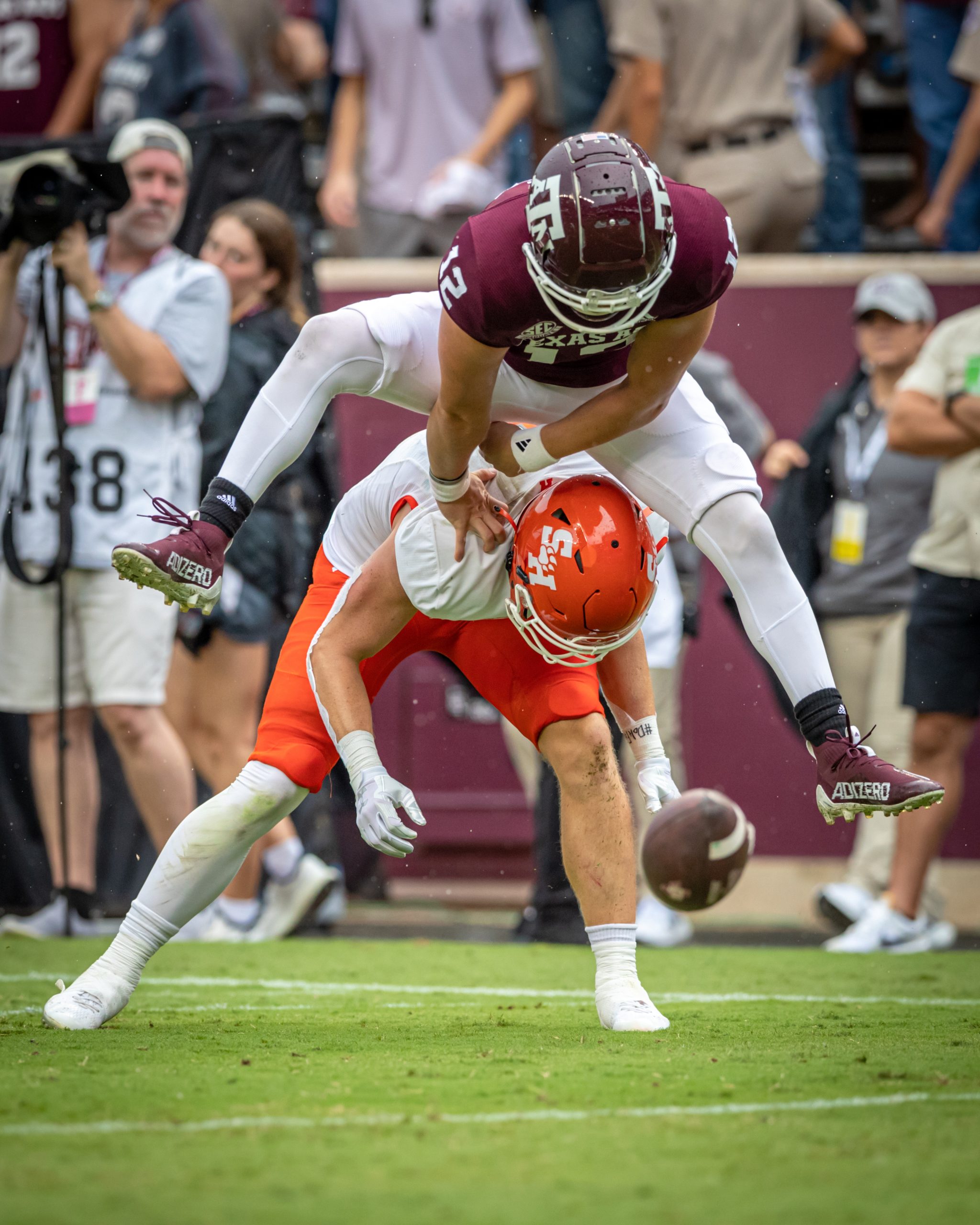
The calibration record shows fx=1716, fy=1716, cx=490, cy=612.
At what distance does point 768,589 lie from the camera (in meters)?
3.74

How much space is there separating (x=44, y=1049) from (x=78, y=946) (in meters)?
2.33

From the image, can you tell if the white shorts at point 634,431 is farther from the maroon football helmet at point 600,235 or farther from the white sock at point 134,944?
the white sock at point 134,944

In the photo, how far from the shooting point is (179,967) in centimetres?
525

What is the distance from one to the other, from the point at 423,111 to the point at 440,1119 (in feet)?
19.5

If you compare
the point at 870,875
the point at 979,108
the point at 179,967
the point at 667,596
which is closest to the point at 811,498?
the point at 667,596

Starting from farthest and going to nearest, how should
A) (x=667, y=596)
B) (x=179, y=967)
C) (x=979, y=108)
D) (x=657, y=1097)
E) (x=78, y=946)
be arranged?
(x=979, y=108), (x=667, y=596), (x=78, y=946), (x=179, y=967), (x=657, y=1097)

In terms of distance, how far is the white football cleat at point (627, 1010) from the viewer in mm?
3670

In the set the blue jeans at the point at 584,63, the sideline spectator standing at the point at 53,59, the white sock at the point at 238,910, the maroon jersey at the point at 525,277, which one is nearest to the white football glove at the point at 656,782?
the maroon jersey at the point at 525,277

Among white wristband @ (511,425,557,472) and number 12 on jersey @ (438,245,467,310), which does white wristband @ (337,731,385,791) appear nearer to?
white wristband @ (511,425,557,472)

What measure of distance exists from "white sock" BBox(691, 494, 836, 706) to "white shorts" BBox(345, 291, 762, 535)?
0.05 metres

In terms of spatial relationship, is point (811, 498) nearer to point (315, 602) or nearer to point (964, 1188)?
point (315, 602)

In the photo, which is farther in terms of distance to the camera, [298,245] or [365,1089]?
[298,245]

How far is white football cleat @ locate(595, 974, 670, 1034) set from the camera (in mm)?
3670

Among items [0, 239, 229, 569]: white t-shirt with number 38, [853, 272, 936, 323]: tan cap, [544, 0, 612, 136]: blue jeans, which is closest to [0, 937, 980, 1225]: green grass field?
[0, 239, 229, 569]: white t-shirt with number 38
